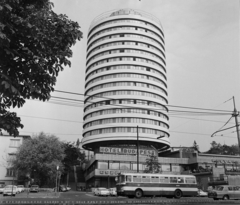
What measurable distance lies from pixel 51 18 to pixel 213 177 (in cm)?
5355

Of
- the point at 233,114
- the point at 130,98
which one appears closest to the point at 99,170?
the point at 130,98

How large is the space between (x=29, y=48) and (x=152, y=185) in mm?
23932

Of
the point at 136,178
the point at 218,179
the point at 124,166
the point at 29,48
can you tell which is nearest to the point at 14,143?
the point at 124,166

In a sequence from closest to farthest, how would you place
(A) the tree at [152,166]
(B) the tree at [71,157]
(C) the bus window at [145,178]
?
(C) the bus window at [145,178] < (A) the tree at [152,166] < (B) the tree at [71,157]

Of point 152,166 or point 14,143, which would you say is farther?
point 14,143

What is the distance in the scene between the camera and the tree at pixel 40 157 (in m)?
53.4

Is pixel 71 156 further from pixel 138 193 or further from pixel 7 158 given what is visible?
pixel 138 193

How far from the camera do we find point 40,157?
176 ft

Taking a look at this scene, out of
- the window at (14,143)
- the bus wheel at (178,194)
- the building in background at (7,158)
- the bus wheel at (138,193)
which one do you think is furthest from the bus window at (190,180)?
the window at (14,143)

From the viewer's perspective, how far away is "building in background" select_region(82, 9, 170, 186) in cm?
7794

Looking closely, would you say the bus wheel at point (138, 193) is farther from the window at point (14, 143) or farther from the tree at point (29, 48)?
the window at point (14, 143)

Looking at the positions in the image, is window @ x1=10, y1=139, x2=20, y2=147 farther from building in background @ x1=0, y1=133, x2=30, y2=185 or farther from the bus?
the bus

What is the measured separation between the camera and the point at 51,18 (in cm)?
762

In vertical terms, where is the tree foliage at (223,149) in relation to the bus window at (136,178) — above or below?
above
